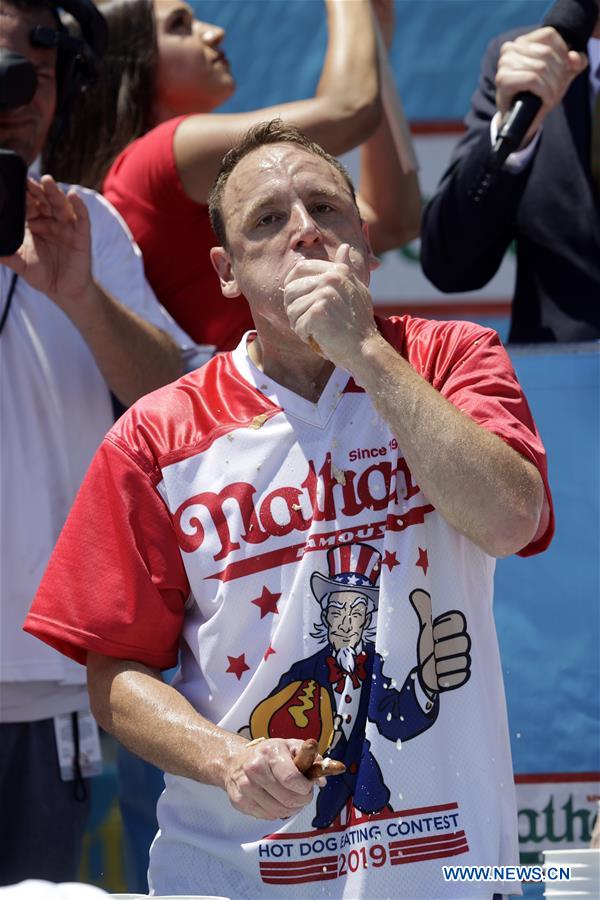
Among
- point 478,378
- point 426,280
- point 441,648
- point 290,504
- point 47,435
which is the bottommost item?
point 426,280

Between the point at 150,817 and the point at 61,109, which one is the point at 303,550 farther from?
the point at 61,109

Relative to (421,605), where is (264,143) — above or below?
above

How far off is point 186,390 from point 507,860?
84 cm

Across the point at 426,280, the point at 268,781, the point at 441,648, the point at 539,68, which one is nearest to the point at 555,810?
the point at 441,648

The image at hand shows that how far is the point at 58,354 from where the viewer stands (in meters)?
2.78

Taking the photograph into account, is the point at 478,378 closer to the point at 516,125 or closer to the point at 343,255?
the point at 343,255

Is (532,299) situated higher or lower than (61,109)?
lower

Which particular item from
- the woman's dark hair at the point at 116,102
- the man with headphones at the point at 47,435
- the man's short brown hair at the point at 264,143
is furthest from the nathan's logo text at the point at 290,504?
the woman's dark hair at the point at 116,102

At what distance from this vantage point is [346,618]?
6.37 ft

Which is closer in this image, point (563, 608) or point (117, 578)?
point (117, 578)

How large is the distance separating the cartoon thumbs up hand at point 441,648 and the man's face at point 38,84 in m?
1.42

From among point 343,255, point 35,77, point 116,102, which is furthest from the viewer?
point 116,102

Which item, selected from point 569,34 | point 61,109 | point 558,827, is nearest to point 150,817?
point 558,827

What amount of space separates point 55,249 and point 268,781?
1333mm
